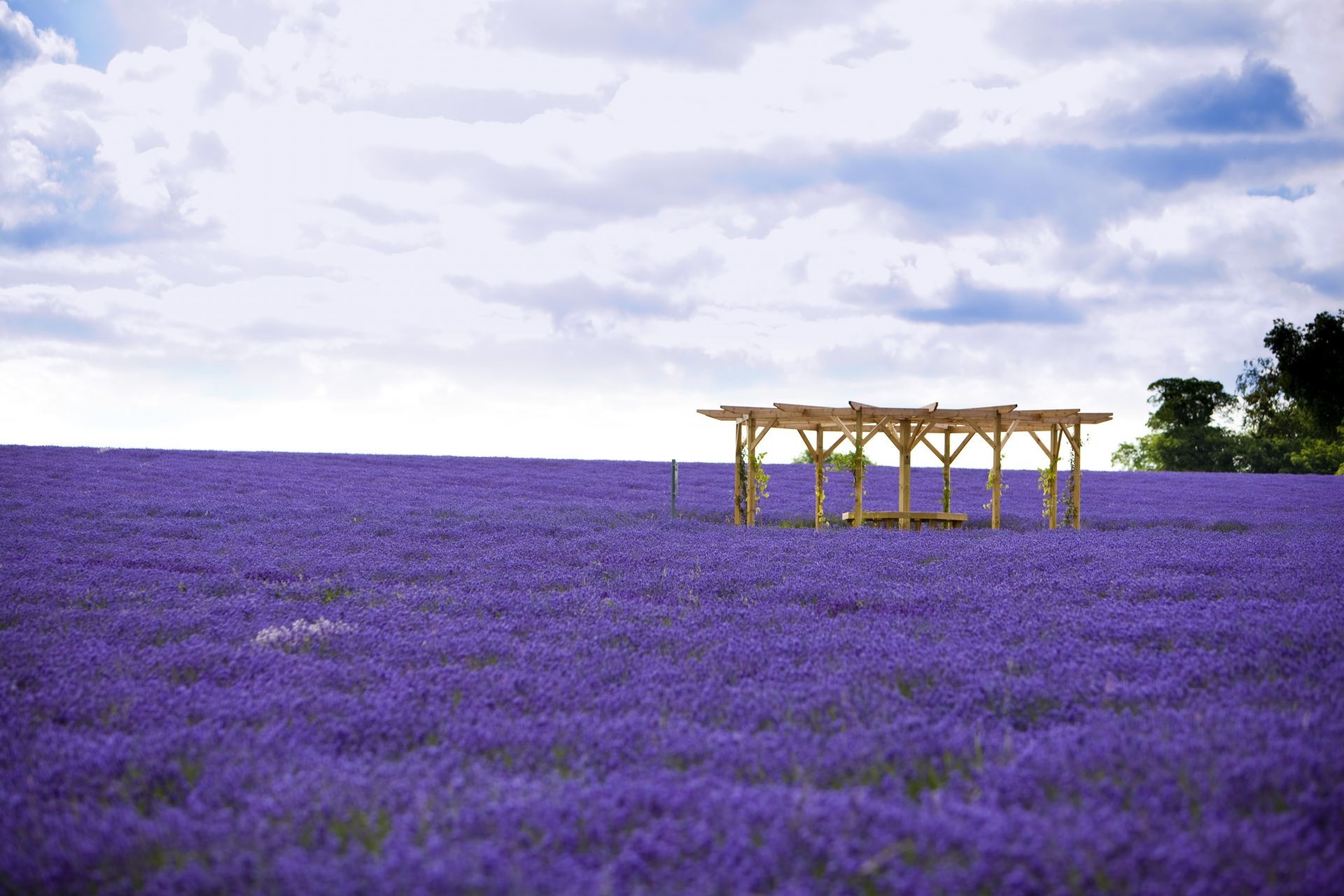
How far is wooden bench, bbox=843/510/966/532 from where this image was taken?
1639 cm

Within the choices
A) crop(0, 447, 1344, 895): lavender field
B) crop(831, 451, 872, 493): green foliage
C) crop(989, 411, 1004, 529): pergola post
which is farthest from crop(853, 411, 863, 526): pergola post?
crop(0, 447, 1344, 895): lavender field

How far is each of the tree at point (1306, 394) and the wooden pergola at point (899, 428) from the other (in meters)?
29.0

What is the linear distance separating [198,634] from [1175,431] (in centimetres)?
5051

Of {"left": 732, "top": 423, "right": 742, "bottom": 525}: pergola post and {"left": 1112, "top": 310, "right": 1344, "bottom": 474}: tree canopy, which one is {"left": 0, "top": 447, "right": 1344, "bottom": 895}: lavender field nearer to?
{"left": 732, "top": 423, "right": 742, "bottom": 525}: pergola post

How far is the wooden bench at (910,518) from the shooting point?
53.8ft

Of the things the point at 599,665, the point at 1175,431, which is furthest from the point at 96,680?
the point at 1175,431

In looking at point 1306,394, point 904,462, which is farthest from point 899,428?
point 1306,394

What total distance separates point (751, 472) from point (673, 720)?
40.4ft

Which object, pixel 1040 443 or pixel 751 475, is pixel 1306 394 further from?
pixel 751 475

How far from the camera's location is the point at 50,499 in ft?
46.5

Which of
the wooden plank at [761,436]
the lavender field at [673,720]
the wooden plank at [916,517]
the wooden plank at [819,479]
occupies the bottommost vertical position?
the lavender field at [673,720]

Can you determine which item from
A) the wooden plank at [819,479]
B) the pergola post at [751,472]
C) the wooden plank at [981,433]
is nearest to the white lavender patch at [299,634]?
the wooden plank at [819,479]

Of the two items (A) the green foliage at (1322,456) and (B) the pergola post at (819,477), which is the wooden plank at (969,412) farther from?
(A) the green foliage at (1322,456)

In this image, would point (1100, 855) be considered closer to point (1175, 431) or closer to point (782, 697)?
point (782, 697)
